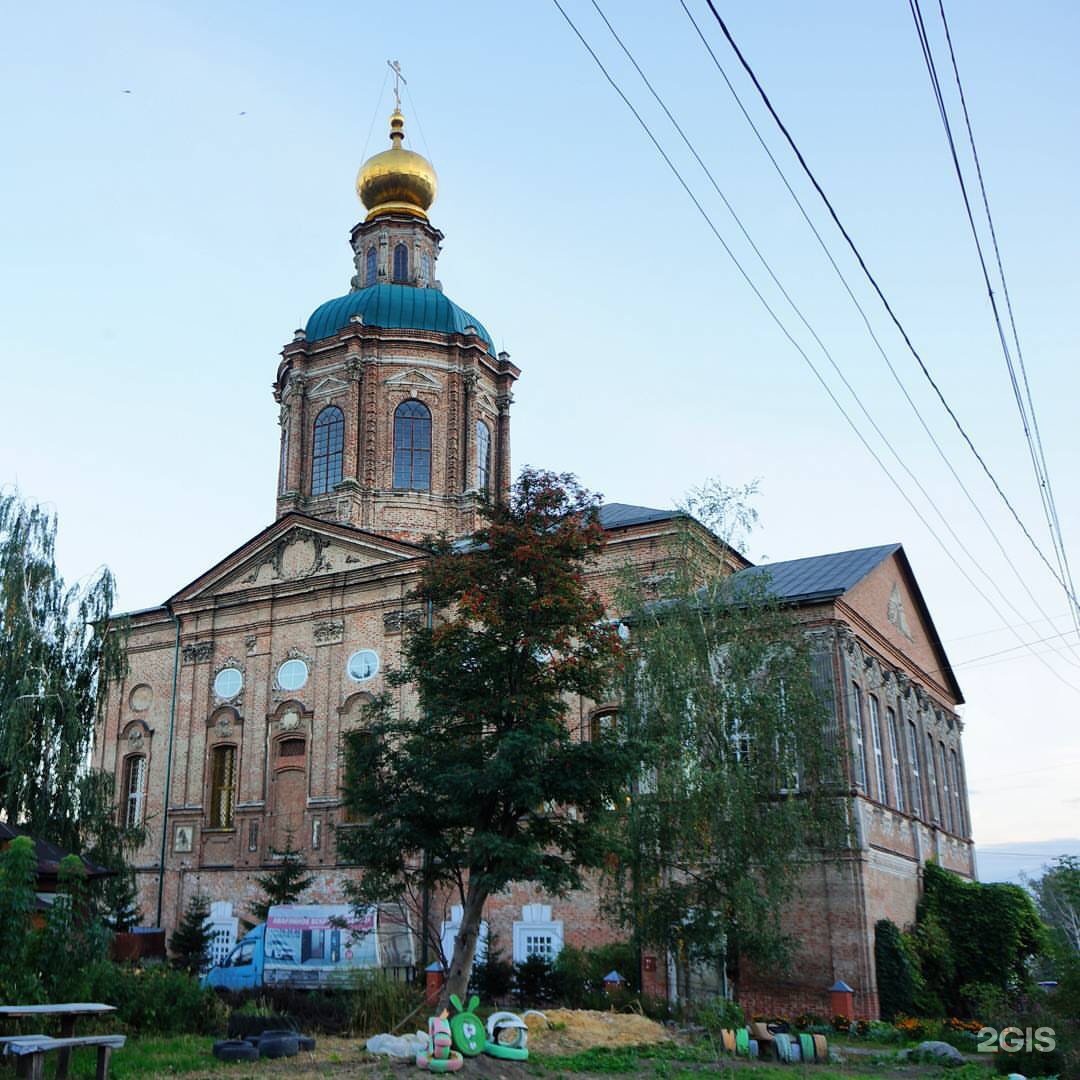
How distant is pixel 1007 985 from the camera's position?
24.1m

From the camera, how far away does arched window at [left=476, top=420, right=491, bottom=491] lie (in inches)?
1412

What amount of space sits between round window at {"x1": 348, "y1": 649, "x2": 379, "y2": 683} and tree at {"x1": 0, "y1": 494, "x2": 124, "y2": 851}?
6.19 meters

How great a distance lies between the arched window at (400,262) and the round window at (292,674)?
1338 cm

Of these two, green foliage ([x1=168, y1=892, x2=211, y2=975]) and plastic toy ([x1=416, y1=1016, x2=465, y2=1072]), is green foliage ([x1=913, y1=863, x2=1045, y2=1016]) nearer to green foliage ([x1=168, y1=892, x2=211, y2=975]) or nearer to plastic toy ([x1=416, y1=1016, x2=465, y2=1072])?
plastic toy ([x1=416, y1=1016, x2=465, y2=1072])

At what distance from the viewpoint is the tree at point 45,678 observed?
78.2 feet

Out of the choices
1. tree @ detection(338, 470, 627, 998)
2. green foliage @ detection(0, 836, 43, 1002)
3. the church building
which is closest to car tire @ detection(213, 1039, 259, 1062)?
green foliage @ detection(0, 836, 43, 1002)

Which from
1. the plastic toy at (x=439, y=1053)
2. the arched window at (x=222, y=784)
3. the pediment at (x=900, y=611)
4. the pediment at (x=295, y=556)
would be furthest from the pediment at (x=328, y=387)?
the plastic toy at (x=439, y=1053)

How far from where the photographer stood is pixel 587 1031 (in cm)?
1708

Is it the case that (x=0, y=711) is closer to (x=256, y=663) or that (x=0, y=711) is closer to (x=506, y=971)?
(x=256, y=663)

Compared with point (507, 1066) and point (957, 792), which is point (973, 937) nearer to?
point (957, 792)

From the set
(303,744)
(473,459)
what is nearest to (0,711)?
(303,744)

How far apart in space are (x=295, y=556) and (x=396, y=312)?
859 cm

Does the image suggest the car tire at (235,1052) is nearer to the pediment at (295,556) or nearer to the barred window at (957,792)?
the pediment at (295,556)

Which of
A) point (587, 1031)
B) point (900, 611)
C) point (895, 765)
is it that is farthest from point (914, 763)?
point (587, 1031)
